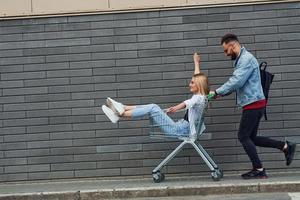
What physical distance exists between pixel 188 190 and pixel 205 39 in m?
2.16

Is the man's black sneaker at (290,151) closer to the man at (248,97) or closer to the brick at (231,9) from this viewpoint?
the man at (248,97)

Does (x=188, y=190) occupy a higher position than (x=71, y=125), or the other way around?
(x=71, y=125)

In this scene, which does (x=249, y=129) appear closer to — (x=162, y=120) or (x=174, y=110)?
(x=174, y=110)

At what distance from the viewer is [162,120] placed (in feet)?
27.5

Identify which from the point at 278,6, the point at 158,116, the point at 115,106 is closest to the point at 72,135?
the point at 115,106

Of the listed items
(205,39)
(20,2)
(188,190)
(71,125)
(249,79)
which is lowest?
(188,190)

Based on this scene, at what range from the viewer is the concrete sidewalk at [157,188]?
812 centimetres

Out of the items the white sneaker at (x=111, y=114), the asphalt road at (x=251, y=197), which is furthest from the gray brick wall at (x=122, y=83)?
the asphalt road at (x=251, y=197)

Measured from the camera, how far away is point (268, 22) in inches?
354

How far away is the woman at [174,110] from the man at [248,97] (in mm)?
212

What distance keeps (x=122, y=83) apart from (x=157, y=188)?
168 cm

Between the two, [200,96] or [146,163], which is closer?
[200,96]

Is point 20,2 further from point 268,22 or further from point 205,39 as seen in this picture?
point 268,22

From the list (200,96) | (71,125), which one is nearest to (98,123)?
(71,125)
